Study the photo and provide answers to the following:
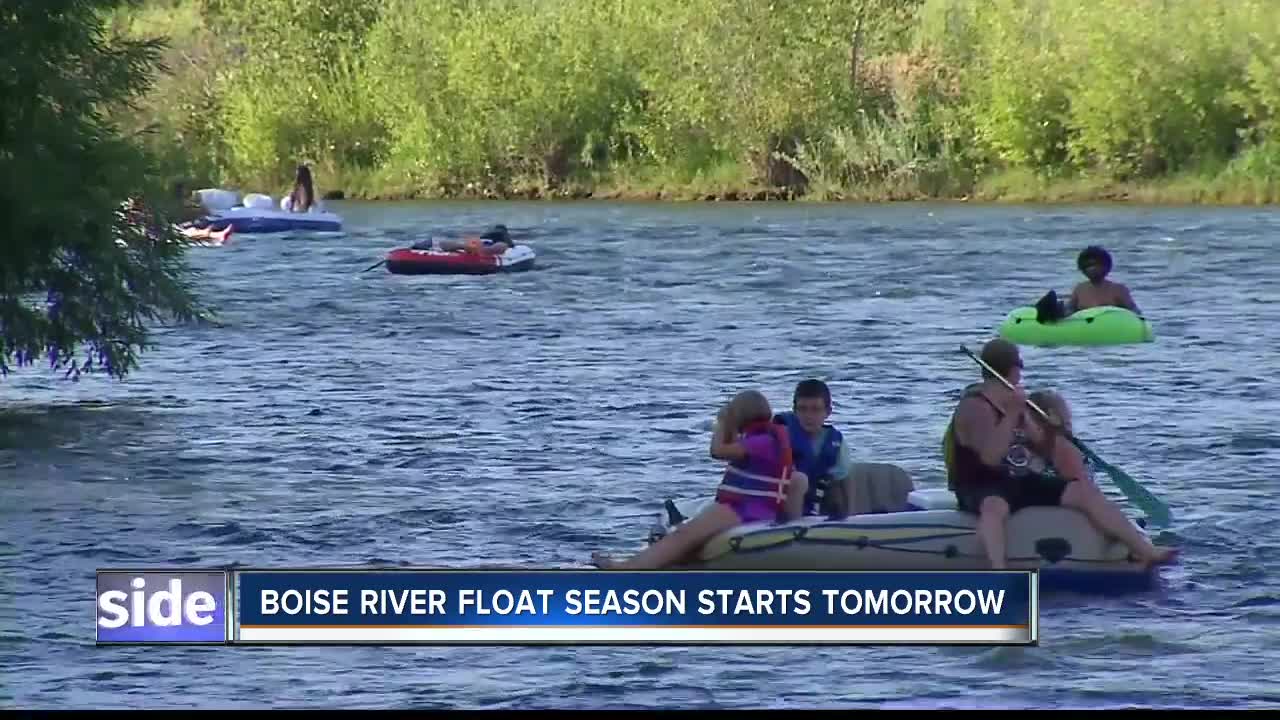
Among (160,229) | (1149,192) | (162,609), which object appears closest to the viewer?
(162,609)

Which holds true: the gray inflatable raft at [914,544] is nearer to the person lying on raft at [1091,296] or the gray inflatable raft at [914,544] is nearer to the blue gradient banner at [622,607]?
the blue gradient banner at [622,607]

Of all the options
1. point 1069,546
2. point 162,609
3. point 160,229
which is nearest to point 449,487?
point 160,229

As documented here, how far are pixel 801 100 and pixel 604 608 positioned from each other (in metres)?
38.2

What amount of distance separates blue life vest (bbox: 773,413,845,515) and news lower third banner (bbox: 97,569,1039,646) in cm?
256

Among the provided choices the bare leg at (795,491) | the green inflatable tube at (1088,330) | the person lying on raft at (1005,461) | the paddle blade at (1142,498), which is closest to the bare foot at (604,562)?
the bare leg at (795,491)

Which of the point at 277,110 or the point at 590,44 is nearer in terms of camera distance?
the point at 277,110

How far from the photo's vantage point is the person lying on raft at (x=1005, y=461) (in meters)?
8.56

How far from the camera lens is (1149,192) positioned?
39.9m

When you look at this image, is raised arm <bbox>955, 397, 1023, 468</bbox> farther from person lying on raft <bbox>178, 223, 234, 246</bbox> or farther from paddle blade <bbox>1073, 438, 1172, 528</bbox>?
person lying on raft <bbox>178, 223, 234, 246</bbox>

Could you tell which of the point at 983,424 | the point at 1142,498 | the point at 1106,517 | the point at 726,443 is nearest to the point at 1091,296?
the point at 1142,498

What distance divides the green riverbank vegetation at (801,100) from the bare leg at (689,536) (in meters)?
26.5

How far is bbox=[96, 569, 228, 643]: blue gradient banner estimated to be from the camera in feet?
20.0

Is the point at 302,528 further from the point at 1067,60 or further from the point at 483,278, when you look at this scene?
the point at 1067,60

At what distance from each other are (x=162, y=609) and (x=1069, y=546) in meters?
3.87
